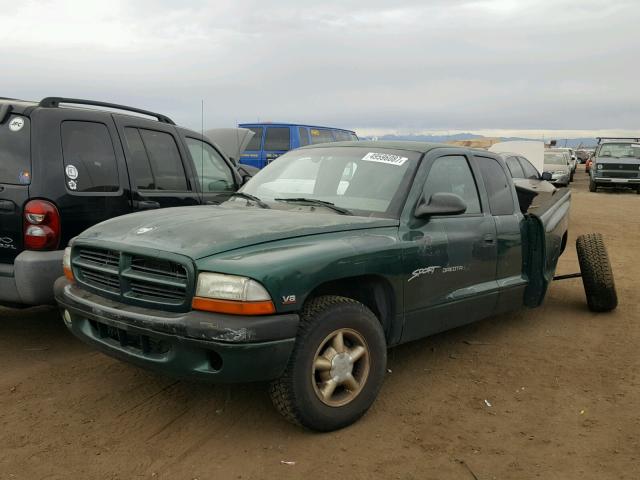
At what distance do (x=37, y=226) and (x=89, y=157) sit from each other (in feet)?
2.45

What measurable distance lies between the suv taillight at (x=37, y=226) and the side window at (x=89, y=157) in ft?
0.95

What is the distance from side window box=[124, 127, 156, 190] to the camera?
5.25 m

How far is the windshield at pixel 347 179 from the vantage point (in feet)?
13.4

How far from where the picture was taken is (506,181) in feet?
17.0

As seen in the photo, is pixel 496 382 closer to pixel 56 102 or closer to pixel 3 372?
pixel 3 372

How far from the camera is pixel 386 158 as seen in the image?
4363 mm

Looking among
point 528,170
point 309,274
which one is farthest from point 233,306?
point 528,170

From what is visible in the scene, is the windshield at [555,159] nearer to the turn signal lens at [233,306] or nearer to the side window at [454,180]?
the side window at [454,180]

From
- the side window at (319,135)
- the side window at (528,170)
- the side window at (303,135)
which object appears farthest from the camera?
the side window at (319,135)

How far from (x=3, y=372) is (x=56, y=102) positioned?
6.86 feet

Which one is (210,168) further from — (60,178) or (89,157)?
(60,178)

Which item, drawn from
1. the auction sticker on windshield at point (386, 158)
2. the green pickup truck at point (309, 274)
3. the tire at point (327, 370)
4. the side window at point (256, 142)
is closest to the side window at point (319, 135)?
the side window at point (256, 142)

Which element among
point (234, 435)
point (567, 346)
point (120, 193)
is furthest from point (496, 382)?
point (120, 193)

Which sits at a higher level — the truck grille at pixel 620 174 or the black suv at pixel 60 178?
the black suv at pixel 60 178
